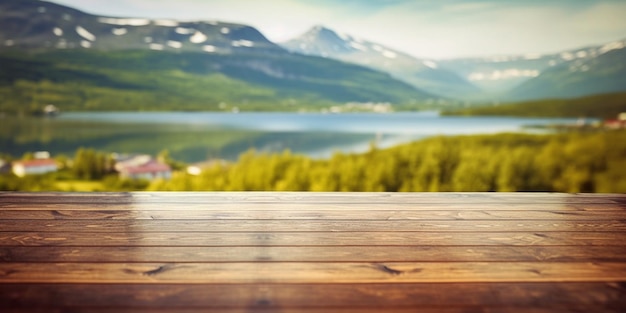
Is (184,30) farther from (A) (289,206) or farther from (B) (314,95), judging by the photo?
(A) (289,206)

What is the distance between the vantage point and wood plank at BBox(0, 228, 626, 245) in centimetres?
144

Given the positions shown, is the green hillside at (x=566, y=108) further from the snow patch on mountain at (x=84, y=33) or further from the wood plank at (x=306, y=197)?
the snow patch on mountain at (x=84, y=33)

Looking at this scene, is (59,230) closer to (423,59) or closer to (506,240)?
(506,240)

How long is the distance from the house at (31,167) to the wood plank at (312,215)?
1322 cm

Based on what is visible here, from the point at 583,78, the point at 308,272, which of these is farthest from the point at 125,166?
the point at 308,272

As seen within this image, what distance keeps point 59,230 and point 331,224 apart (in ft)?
2.87

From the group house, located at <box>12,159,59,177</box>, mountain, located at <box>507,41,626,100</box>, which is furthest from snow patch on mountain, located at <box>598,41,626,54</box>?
house, located at <box>12,159,59,177</box>

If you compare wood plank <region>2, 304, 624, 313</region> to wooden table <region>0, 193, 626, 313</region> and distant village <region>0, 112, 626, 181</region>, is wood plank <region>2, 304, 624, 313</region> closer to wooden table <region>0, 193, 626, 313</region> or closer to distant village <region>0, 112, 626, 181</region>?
wooden table <region>0, 193, 626, 313</region>

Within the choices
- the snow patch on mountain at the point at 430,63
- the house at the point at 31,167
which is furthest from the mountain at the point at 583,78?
the house at the point at 31,167

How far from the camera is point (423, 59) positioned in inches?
371

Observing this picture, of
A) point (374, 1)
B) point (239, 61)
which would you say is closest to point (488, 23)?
point (374, 1)

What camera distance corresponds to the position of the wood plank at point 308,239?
1439mm

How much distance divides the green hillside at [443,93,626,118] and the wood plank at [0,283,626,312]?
9.94 meters

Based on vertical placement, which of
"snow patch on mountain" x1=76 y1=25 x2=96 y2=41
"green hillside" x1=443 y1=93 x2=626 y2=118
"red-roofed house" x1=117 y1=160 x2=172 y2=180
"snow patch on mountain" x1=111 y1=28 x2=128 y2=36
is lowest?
"red-roofed house" x1=117 y1=160 x2=172 y2=180
